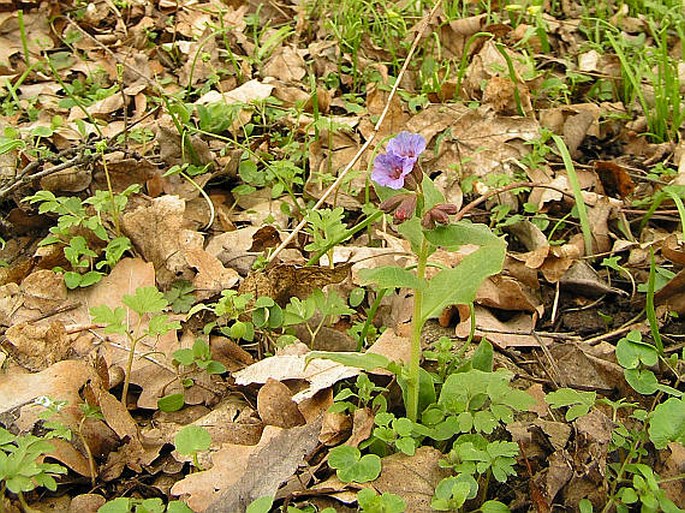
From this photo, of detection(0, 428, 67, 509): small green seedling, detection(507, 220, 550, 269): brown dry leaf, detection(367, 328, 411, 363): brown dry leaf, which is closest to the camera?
detection(0, 428, 67, 509): small green seedling

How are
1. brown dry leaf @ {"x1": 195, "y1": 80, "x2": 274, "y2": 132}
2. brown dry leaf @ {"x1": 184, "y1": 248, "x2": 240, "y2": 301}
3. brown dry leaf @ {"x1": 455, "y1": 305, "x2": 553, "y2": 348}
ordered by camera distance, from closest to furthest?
1. brown dry leaf @ {"x1": 455, "y1": 305, "x2": 553, "y2": 348}
2. brown dry leaf @ {"x1": 184, "y1": 248, "x2": 240, "y2": 301}
3. brown dry leaf @ {"x1": 195, "y1": 80, "x2": 274, "y2": 132}

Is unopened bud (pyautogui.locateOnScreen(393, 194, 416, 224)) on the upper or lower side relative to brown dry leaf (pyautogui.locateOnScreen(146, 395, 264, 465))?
upper

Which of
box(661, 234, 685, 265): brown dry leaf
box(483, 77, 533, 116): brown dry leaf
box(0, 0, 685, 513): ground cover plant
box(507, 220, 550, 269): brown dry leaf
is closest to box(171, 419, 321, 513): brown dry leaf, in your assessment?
box(0, 0, 685, 513): ground cover plant

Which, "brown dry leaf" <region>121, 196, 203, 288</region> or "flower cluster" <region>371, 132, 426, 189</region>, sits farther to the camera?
"brown dry leaf" <region>121, 196, 203, 288</region>

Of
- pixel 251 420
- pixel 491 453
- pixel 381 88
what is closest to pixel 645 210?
pixel 381 88

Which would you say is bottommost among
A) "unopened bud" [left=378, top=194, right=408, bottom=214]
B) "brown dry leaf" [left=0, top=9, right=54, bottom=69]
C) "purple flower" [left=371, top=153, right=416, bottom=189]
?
"brown dry leaf" [left=0, top=9, right=54, bottom=69]

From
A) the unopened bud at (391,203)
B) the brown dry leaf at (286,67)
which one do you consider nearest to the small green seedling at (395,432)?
the unopened bud at (391,203)

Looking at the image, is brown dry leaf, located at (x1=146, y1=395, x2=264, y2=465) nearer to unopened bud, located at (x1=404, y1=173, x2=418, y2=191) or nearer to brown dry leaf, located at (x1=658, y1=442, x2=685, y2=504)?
unopened bud, located at (x1=404, y1=173, x2=418, y2=191)

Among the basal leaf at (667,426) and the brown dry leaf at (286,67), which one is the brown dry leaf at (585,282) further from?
the brown dry leaf at (286,67)

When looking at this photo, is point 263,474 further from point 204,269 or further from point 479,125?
point 479,125
